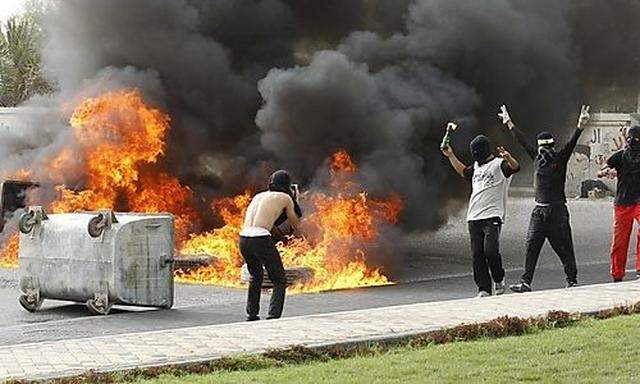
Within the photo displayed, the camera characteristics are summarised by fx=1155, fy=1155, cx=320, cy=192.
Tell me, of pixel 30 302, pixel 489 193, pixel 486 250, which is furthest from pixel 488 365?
pixel 30 302

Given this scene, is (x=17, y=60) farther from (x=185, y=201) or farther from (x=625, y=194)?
(x=625, y=194)

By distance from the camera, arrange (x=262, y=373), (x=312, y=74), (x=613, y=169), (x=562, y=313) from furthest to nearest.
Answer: (x=312, y=74) < (x=613, y=169) < (x=562, y=313) < (x=262, y=373)

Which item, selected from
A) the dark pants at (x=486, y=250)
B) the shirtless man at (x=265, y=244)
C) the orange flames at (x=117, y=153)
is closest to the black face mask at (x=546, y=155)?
the dark pants at (x=486, y=250)

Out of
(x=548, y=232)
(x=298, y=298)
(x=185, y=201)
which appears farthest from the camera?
(x=185, y=201)

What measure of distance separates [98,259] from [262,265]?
74.7 inches

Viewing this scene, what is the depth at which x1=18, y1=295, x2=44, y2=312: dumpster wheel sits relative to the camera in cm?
1170

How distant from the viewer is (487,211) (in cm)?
1123

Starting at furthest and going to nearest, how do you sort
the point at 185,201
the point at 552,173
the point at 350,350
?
the point at 185,201, the point at 552,173, the point at 350,350

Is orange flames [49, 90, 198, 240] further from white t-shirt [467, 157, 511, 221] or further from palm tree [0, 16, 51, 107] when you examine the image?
palm tree [0, 16, 51, 107]

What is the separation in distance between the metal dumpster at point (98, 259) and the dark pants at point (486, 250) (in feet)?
9.94

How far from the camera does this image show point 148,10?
59.2ft

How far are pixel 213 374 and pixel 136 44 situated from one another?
11.9m

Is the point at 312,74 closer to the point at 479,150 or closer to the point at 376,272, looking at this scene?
the point at 376,272

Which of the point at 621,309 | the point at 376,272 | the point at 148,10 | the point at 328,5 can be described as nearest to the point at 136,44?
the point at 148,10
